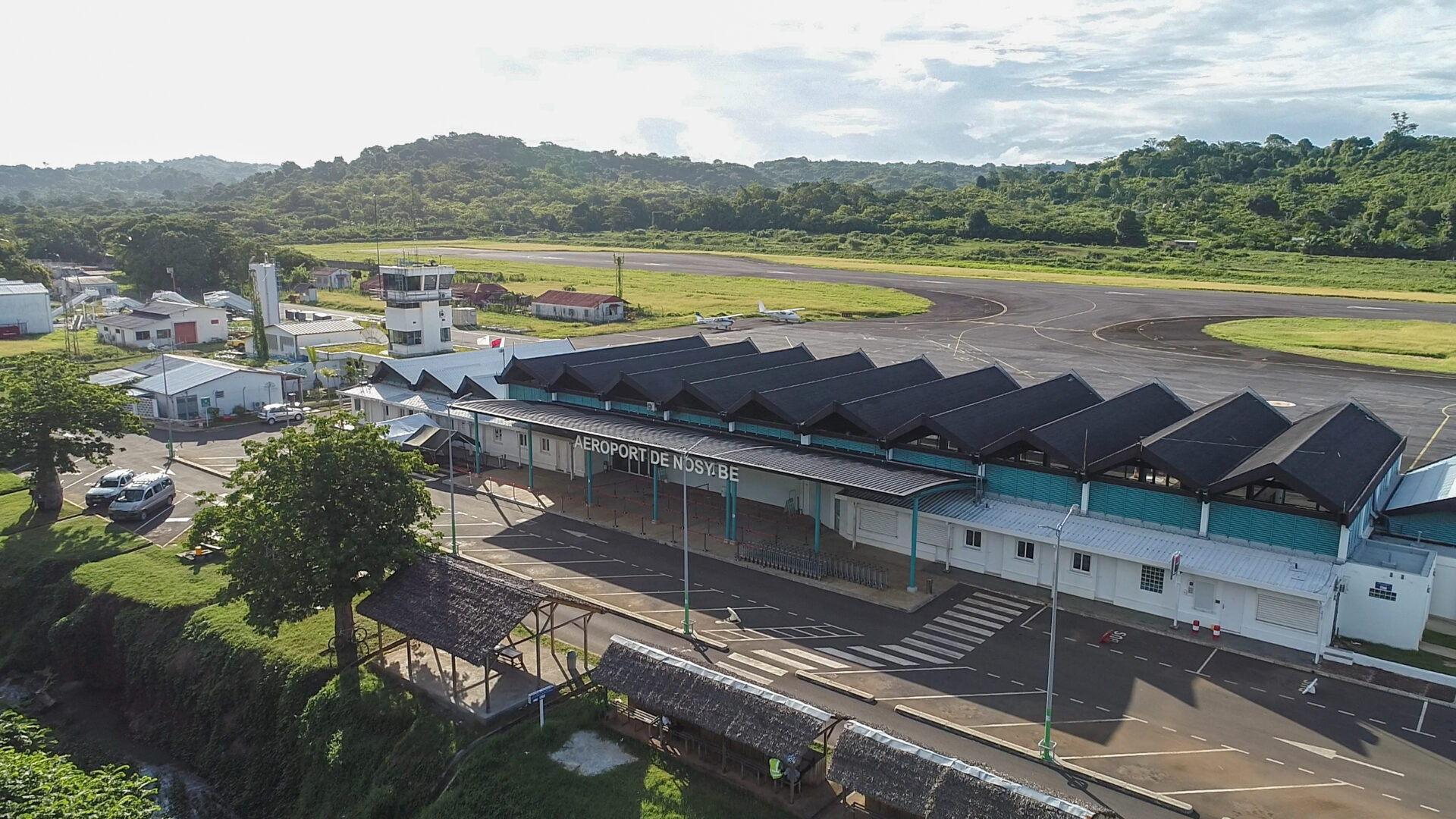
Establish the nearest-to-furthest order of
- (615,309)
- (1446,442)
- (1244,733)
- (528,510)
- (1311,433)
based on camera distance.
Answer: (1244,733), (1311,433), (528,510), (1446,442), (615,309)

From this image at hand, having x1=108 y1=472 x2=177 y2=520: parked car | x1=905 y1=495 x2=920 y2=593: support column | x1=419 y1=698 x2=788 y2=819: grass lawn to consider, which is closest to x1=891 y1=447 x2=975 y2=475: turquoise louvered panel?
x1=905 y1=495 x2=920 y2=593: support column

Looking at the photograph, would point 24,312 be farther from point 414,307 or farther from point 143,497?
point 143,497

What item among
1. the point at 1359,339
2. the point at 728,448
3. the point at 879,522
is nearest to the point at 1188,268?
the point at 1359,339

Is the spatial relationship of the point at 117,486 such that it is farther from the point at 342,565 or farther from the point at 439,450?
the point at 342,565

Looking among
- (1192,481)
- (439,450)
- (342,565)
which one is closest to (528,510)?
(439,450)

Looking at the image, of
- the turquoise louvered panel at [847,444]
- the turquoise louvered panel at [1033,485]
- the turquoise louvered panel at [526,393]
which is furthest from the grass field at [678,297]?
the turquoise louvered panel at [1033,485]

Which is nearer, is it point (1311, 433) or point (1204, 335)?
point (1311, 433)

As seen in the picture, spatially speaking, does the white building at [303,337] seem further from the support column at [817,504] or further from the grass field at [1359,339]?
the grass field at [1359,339]
